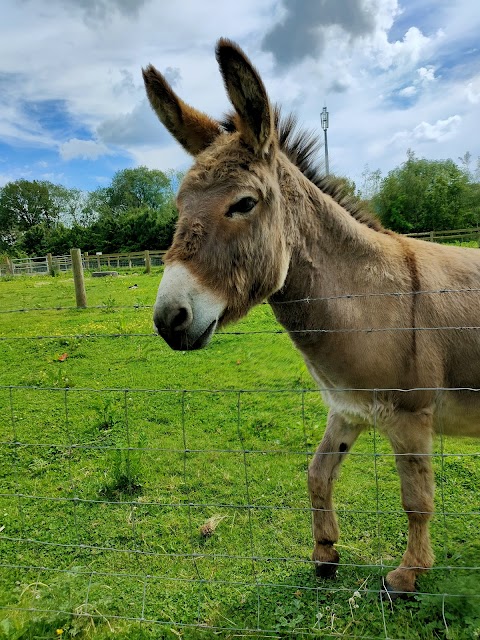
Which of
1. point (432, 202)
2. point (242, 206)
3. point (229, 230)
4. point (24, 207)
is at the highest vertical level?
point (24, 207)

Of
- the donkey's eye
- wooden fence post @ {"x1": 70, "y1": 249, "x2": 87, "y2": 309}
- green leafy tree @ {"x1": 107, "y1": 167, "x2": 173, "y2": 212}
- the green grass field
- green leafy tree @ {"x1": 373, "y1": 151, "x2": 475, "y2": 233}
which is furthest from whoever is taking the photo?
green leafy tree @ {"x1": 107, "y1": 167, "x2": 173, "y2": 212}

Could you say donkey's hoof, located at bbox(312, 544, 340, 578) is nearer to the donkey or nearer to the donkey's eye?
the donkey

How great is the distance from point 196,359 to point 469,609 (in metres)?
5.51

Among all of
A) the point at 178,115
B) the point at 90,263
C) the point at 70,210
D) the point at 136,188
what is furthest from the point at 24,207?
the point at 178,115

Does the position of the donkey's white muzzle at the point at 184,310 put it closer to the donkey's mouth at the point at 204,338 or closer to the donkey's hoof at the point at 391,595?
the donkey's mouth at the point at 204,338

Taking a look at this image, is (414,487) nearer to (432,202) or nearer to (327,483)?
(327,483)

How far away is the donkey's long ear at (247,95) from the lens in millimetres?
2064

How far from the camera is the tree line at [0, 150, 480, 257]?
30781 millimetres

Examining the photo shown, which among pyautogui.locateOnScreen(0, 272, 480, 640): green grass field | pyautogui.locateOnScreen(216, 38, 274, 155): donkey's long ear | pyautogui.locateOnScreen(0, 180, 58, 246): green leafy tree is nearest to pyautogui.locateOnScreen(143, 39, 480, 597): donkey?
pyautogui.locateOnScreen(216, 38, 274, 155): donkey's long ear

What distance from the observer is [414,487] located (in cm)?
253

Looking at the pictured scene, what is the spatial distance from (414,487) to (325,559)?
0.84 metres

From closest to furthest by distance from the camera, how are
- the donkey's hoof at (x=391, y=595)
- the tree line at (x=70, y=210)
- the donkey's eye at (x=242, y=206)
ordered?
the donkey's eye at (x=242, y=206) < the donkey's hoof at (x=391, y=595) < the tree line at (x=70, y=210)

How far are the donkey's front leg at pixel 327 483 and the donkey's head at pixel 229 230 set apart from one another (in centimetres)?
120

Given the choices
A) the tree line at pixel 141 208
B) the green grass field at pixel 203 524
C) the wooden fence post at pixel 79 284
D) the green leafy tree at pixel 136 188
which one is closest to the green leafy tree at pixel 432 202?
the tree line at pixel 141 208
